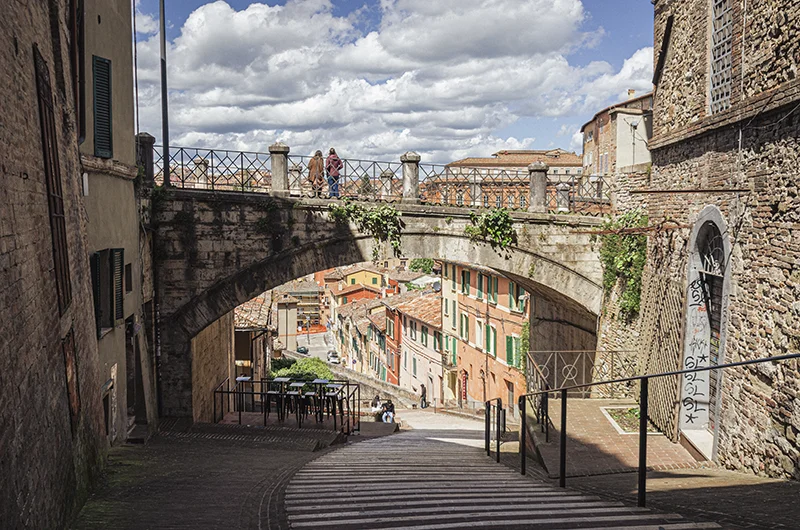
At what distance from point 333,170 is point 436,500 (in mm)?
9294

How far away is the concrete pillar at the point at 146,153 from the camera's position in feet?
44.5

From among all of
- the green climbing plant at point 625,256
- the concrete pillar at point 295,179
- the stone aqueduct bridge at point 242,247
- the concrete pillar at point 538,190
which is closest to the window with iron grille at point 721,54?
the green climbing plant at point 625,256

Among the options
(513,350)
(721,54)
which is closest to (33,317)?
(721,54)

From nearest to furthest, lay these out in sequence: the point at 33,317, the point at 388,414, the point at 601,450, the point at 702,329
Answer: the point at 33,317, the point at 601,450, the point at 702,329, the point at 388,414

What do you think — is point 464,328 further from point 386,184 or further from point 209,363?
point 386,184

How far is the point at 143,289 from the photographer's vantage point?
13.1 metres

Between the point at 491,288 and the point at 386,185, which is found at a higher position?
the point at 386,185

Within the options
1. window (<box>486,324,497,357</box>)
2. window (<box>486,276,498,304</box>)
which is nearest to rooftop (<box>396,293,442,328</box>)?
window (<box>486,324,497,357</box>)

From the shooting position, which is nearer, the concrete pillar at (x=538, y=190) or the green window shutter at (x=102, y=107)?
the green window shutter at (x=102, y=107)

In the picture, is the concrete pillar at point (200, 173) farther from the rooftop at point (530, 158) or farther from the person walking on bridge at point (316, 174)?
the rooftop at point (530, 158)

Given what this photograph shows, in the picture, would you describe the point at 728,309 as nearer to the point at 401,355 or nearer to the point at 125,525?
the point at 125,525

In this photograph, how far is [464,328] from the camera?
109 feet

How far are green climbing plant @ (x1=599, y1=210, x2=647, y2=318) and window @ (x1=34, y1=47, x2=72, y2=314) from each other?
32.1 ft

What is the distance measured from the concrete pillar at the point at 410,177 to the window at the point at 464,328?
61.5 feet
